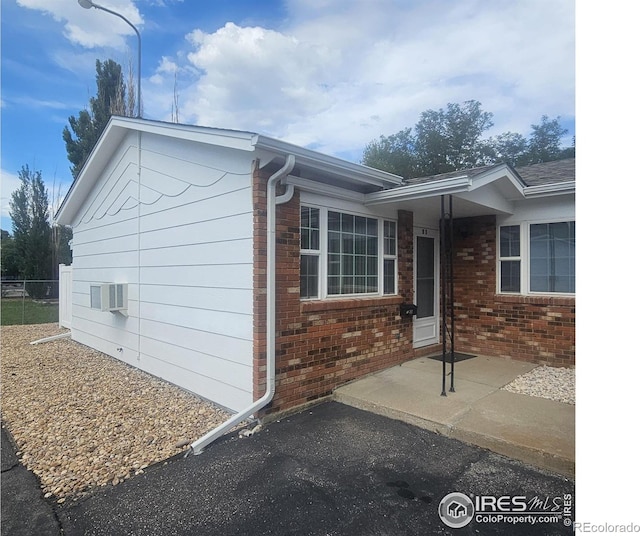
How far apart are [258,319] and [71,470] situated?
2112 millimetres

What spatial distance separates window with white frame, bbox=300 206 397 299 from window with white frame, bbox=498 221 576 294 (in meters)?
2.26

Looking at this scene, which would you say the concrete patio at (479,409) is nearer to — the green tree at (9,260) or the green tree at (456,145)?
the green tree at (456,145)

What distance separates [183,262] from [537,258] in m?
5.81

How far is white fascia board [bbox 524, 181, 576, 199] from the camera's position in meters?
5.62

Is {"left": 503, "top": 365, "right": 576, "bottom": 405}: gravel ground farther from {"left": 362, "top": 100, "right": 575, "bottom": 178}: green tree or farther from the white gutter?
{"left": 362, "top": 100, "right": 575, "bottom": 178}: green tree

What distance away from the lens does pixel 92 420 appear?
436cm

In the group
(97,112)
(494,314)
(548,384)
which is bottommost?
(548,384)

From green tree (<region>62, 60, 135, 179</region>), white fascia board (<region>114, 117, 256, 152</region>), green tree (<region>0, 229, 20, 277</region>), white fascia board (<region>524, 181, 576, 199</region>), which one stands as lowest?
green tree (<region>0, 229, 20, 277</region>)

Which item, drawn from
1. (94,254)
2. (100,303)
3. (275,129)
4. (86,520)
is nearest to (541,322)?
(86,520)

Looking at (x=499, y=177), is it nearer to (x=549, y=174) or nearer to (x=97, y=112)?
(x=549, y=174)

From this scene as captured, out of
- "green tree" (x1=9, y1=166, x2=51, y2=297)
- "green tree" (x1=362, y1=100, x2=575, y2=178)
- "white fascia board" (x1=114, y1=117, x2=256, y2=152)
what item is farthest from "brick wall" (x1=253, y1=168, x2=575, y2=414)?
"green tree" (x1=9, y1=166, x2=51, y2=297)

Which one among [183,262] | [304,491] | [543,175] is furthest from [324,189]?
[543,175]
